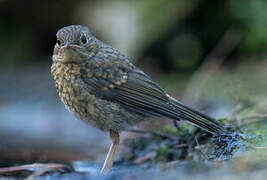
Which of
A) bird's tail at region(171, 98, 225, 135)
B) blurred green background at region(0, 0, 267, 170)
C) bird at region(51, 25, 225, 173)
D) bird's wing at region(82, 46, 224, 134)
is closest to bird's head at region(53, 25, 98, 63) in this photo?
bird at region(51, 25, 225, 173)

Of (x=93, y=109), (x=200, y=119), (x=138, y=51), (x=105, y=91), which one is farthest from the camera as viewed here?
(x=138, y=51)

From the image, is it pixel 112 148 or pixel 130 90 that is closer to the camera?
pixel 130 90

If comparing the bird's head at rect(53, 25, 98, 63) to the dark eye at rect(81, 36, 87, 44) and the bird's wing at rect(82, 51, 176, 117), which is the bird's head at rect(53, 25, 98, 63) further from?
the bird's wing at rect(82, 51, 176, 117)

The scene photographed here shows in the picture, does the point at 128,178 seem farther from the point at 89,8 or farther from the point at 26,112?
the point at 89,8

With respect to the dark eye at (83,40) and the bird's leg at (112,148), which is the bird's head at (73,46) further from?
the bird's leg at (112,148)

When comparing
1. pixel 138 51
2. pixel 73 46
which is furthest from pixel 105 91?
pixel 138 51

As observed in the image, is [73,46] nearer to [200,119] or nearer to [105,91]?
[105,91]

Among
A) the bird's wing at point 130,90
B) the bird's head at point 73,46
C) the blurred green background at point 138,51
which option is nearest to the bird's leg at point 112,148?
the bird's wing at point 130,90
